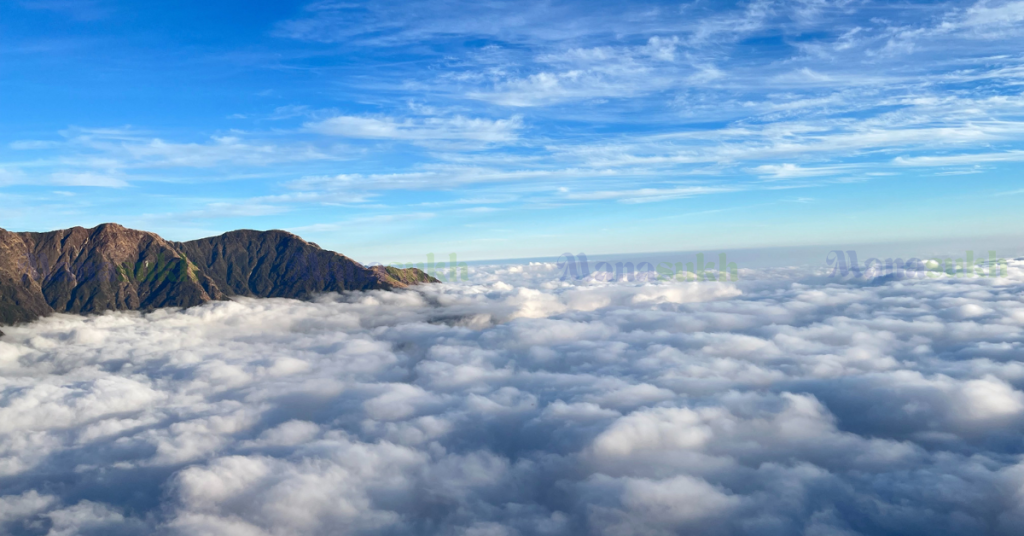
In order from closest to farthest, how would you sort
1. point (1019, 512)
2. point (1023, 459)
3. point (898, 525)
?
point (1019, 512)
point (898, 525)
point (1023, 459)

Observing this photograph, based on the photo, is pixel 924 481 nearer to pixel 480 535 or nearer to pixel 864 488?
pixel 864 488

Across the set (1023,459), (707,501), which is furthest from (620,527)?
(1023,459)

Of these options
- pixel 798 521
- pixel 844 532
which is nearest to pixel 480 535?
pixel 798 521

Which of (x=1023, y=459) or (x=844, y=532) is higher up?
(x=1023, y=459)

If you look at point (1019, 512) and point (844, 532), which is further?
point (844, 532)

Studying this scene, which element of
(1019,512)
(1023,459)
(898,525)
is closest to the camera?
(1019,512)

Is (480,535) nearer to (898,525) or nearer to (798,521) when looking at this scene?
(798,521)

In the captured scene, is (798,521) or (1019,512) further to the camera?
(798,521)

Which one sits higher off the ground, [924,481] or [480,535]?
[924,481]

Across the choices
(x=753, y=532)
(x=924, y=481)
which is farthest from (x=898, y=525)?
(x=753, y=532)
